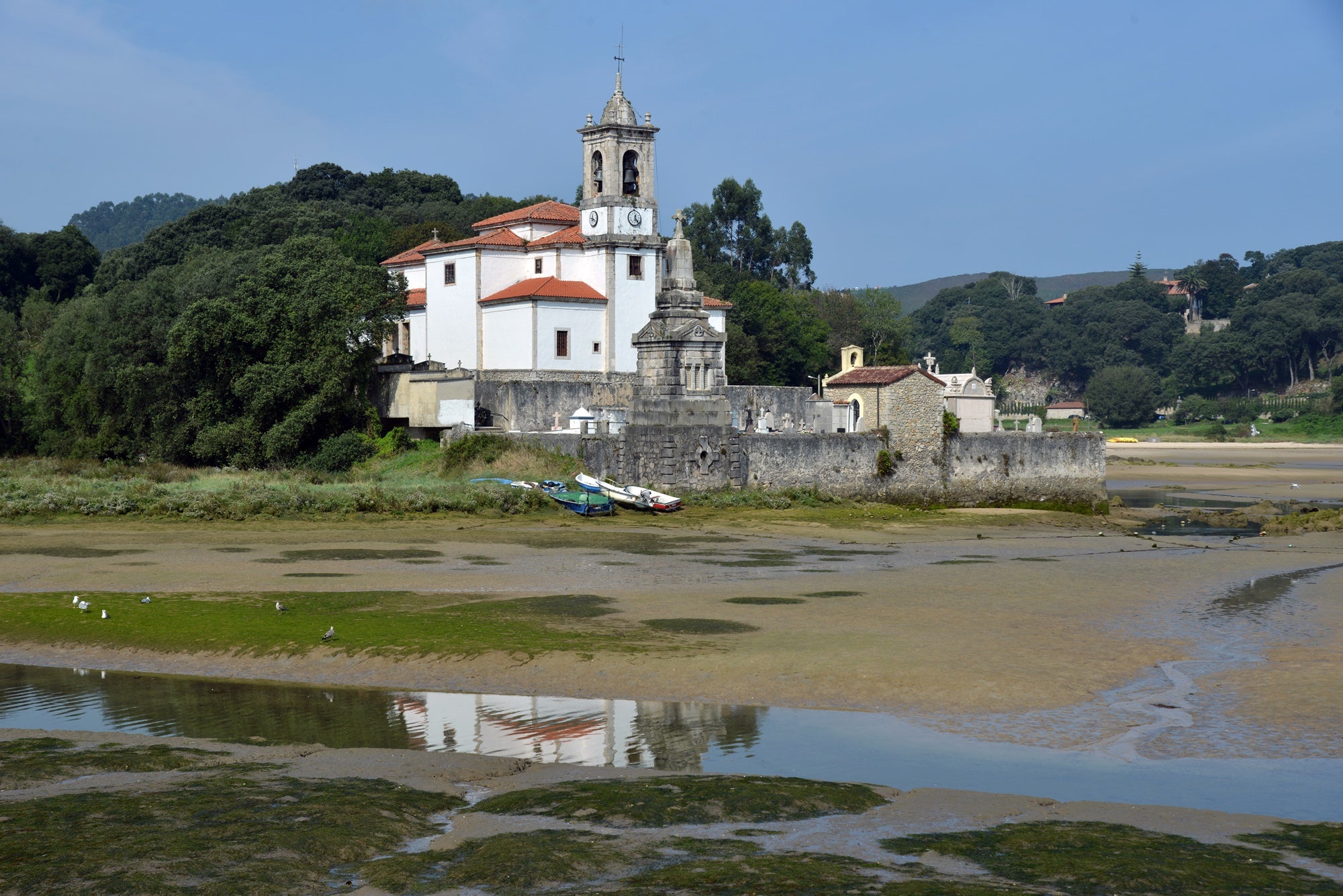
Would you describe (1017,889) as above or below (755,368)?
below

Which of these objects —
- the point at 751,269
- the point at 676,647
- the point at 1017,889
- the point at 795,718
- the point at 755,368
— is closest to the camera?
the point at 1017,889

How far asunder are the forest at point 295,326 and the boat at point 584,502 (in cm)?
1244

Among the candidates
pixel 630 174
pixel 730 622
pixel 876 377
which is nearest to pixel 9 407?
pixel 630 174

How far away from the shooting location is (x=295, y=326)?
158 feet

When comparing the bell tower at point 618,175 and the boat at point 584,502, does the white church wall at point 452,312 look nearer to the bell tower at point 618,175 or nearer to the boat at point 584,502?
the bell tower at point 618,175

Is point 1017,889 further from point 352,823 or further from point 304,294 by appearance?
point 304,294

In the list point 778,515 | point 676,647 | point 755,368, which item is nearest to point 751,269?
point 755,368

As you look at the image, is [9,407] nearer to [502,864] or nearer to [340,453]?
[340,453]

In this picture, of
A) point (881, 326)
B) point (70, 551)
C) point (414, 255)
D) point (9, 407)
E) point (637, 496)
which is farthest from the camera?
point (881, 326)

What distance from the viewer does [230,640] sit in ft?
63.9

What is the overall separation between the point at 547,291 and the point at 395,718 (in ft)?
123

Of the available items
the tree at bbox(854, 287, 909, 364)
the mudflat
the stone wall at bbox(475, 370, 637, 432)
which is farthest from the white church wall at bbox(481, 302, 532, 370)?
the tree at bbox(854, 287, 909, 364)

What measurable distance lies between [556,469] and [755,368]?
2777 centimetres

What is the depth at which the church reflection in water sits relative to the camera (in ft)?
47.0
